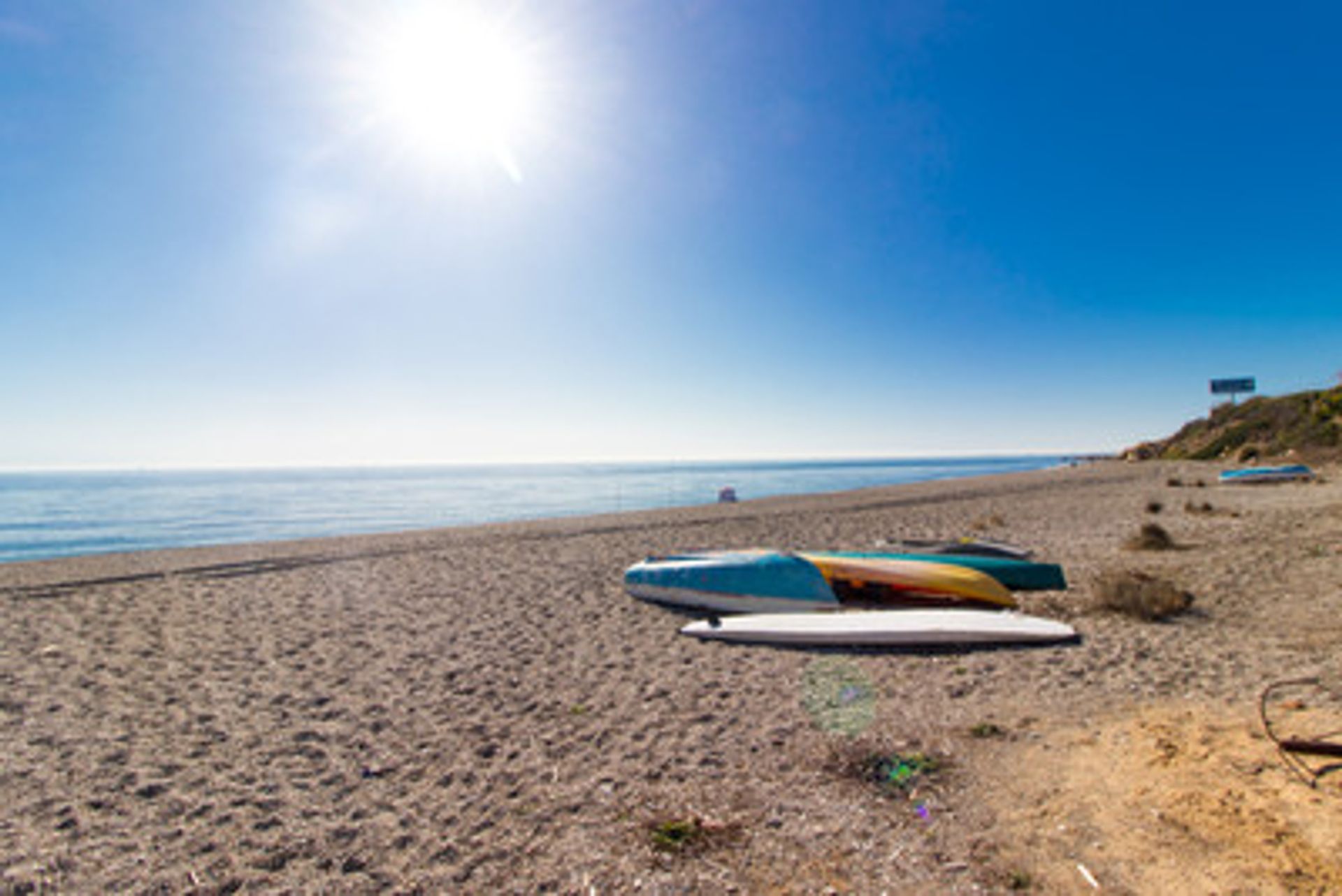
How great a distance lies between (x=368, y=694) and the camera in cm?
538

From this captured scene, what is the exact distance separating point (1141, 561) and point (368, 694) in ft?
35.6

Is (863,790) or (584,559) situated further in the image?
(584,559)

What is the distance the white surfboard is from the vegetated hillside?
1315 inches

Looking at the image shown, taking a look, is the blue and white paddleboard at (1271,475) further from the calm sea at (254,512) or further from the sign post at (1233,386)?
the sign post at (1233,386)

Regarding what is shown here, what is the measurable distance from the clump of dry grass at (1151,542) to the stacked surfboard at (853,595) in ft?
11.2

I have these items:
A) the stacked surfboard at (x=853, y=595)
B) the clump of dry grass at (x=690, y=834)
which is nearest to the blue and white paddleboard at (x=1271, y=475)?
the stacked surfboard at (x=853, y=595)

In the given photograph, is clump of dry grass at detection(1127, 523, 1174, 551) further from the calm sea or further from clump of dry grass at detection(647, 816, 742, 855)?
the calm sea

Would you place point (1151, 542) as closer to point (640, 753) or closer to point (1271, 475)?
point (640, 753)

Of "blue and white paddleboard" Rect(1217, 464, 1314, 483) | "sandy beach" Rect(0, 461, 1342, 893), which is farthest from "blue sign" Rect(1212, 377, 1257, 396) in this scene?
"sandy beach" Rect(0, 461, 1342, 893)

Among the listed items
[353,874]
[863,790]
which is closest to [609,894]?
[353,874]

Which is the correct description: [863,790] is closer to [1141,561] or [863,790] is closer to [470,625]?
[470,625]

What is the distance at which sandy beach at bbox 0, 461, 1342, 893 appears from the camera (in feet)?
9.05

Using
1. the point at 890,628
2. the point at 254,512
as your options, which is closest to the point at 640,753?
the point at 890,628

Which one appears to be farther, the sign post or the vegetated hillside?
the sign post
